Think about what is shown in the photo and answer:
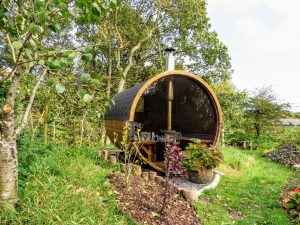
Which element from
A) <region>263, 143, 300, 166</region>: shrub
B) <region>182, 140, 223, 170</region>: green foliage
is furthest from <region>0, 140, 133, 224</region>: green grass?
<region>263, 143, 300, 166</region>: shrub

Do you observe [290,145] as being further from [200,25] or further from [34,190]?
[34,190]

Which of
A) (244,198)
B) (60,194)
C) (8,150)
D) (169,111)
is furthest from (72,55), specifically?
(169,111)

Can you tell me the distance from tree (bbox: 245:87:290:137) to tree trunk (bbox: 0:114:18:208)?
14712 mm

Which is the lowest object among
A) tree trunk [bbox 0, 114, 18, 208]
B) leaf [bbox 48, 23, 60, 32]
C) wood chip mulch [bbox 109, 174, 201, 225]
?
wood chip mulch [bbox 109, 174, 201, 225]

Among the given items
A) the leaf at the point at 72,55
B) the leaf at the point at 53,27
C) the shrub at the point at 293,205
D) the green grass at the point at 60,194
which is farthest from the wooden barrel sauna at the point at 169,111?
the leaf at the point at 72,55

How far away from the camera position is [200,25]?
1381 centimetres

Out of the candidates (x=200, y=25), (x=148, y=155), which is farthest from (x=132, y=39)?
(x=148, y=155)

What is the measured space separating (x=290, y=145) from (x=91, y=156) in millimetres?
10622

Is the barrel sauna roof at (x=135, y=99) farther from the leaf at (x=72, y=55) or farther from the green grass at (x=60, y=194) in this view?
the leaf at (x=72, y=55)

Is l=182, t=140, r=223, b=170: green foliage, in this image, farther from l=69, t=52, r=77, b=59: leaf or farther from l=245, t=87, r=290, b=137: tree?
l=245, t=87, r=290, b=137: tree

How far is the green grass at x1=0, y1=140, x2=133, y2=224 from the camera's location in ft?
8.33

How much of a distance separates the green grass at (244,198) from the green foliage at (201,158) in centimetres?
61

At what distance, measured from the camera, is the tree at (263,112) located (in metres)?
15.2

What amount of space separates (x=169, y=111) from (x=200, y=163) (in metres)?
2.13
